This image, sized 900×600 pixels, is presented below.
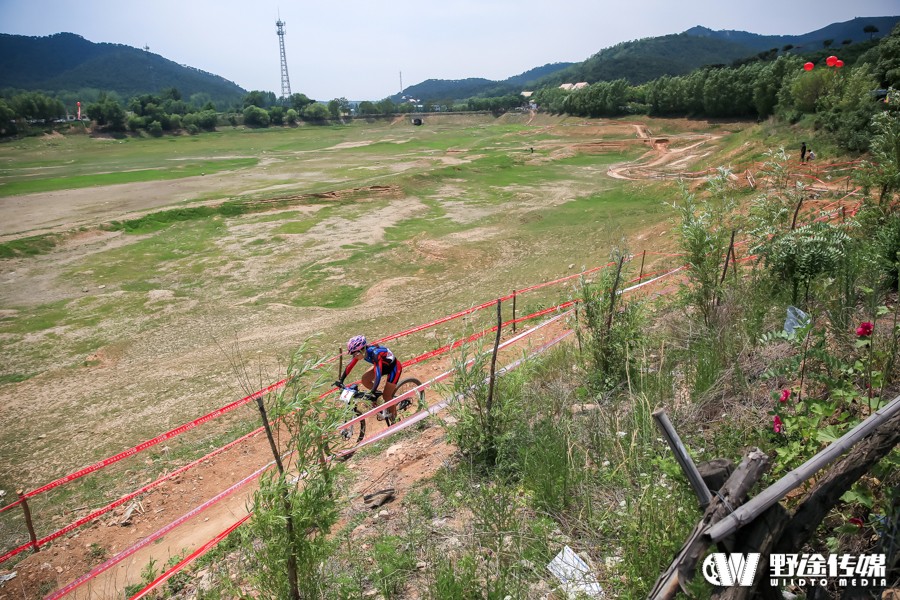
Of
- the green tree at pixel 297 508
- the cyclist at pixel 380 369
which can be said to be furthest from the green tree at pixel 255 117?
the green tree at pixel 297 508

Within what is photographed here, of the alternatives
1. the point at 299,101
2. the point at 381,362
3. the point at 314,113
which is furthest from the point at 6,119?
the point at 381,362

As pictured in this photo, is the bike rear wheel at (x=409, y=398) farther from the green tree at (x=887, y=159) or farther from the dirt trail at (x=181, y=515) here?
the green tree at (x=887, y=159)

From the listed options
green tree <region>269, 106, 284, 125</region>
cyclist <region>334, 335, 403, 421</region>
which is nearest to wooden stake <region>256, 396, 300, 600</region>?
cyclist <region>334, 335, 403, 421</region>

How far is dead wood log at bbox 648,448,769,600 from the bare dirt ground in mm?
3565

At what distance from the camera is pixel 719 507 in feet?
8.66

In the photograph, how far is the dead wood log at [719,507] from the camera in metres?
2.61

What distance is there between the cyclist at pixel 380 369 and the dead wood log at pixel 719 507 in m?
6.55

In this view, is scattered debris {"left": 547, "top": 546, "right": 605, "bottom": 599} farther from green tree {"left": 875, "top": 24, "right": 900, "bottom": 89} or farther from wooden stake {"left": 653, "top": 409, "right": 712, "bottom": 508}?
green tree {"left": 875, "top": 24, "right": 900, "bottom": 89}

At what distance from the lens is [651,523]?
3527 millimetres

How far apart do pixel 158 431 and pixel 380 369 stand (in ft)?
19.8

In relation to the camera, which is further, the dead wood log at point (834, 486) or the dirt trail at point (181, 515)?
the dirt trail at point (181, 515)

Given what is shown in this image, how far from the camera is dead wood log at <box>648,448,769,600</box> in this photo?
2.61 meters

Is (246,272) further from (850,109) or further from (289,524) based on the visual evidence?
(850,109)

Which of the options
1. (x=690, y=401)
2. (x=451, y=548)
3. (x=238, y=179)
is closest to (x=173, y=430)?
(x=451, y=548)
